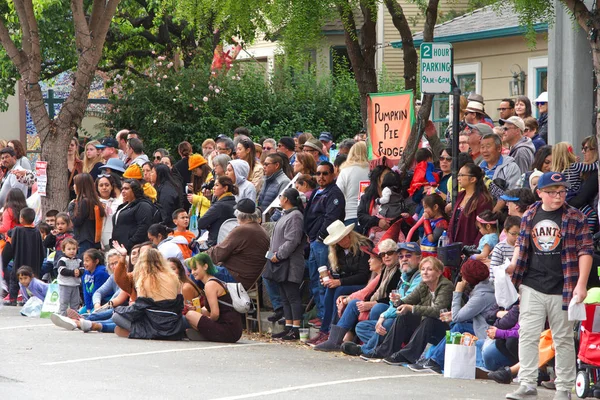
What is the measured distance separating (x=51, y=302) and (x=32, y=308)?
378 mm

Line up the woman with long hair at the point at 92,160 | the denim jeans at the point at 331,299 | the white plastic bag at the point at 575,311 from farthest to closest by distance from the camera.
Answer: the woman with long hair at the point at 92,160 → the denim jeans at the point at 331,299 → the white plastic bag at the point at 575,311

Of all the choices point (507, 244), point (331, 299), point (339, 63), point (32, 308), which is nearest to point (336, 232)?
point (331, 299)

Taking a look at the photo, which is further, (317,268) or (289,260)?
(289,260)

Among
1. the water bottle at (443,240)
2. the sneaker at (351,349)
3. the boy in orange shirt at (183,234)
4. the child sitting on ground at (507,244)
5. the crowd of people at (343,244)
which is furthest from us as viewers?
the boy in orange shirt at (183,234)

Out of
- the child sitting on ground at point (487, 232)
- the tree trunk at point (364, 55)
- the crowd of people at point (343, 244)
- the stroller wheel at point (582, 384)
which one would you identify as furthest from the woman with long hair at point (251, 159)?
the stroller wheel at point (582, 384)

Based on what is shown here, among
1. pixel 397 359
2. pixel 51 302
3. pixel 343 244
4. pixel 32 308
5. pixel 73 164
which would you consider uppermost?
pixel 73 164

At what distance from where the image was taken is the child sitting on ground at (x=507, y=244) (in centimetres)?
1119

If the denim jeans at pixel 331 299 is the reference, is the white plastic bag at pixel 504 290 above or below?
above

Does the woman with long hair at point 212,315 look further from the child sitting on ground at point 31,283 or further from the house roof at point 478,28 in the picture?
the house roof at point 478,28

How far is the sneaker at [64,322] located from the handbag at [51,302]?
1.70 metres

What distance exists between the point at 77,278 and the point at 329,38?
17.1 meters

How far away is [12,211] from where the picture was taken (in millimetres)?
18812

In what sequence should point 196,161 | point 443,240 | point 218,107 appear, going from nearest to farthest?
point 443,240 < point 196,161 < point 218,107

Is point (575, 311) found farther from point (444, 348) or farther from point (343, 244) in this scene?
point (343, 244)
